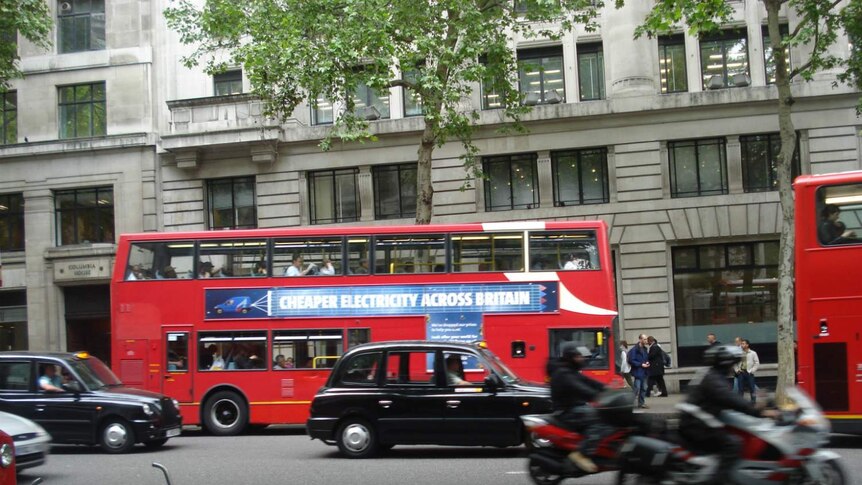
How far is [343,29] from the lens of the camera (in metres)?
21.1

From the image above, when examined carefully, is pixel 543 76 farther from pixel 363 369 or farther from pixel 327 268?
pixel 363 369

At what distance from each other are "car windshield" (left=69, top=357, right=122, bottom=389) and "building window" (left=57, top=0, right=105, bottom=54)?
57.5 ft

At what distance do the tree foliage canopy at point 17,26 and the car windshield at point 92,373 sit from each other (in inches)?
550

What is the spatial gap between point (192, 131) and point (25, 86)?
674 cm

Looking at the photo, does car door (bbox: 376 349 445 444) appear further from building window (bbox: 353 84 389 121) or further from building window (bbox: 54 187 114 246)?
building window (bbox: 54 187 114 246)

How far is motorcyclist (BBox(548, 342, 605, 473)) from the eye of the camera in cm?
961

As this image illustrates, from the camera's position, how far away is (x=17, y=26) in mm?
26000

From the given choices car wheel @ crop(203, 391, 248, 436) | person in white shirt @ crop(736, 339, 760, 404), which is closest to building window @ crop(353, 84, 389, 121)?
car wheel @ crop(203, 391, 248, 436)

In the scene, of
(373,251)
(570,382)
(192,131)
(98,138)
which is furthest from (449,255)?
(98,138)

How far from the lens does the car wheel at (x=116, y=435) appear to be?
15.0 metres

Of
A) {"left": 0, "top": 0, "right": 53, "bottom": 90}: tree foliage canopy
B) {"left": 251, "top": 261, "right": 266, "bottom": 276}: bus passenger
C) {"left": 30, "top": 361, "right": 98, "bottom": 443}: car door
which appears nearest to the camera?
{"left": 30, "top": 361, "right": 98, "bottom": 443}: car door

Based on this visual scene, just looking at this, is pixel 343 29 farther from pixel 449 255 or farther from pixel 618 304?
pixel 618 304

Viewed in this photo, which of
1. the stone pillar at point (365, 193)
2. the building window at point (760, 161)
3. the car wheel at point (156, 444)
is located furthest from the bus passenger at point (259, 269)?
A: the building window at point (760, 161)

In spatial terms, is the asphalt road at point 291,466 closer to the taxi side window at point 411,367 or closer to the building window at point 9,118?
the taxi side window at point 411,367
